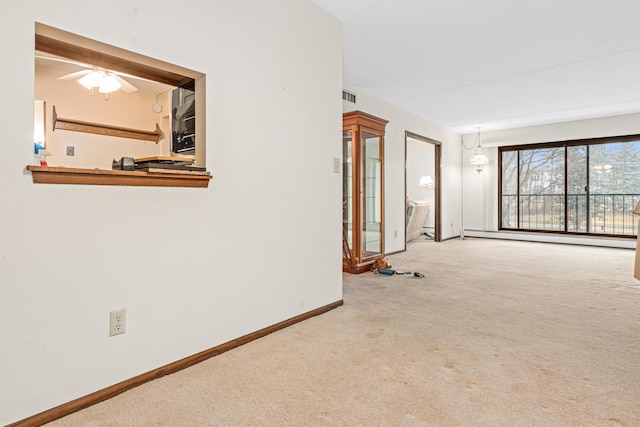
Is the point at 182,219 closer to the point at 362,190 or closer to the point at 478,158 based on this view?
the point at 362,190

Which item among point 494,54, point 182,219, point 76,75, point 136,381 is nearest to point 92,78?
point 76,75

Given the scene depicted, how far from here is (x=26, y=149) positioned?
1432 mm

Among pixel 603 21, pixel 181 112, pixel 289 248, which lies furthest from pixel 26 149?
pixel 603 21

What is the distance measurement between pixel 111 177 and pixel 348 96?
3870 millimetres

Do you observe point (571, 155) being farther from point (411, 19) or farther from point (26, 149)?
point (26, 149)

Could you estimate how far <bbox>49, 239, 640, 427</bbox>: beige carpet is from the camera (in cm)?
153

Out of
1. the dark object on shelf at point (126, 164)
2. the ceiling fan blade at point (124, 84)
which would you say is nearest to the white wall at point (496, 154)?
the ceiling fan blade at point (124, 84)

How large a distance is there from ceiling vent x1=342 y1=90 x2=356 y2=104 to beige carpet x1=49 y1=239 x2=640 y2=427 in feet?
9.09

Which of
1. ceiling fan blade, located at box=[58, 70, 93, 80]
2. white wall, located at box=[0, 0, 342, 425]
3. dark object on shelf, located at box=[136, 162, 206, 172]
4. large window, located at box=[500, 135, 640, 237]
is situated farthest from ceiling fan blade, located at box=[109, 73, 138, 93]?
large window, located at box=[500, 135, 640, 237]

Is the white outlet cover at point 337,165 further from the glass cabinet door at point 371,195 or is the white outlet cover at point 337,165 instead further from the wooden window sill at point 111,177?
the glass cabinet door at point 371,195

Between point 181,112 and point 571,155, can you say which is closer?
point 181,112

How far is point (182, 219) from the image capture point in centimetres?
195

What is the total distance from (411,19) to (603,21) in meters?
1.70

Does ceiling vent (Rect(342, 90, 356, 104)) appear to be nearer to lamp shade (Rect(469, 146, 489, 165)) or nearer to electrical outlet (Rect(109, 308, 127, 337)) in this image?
lamp shade (Rect(469, 146, 489, 165))
